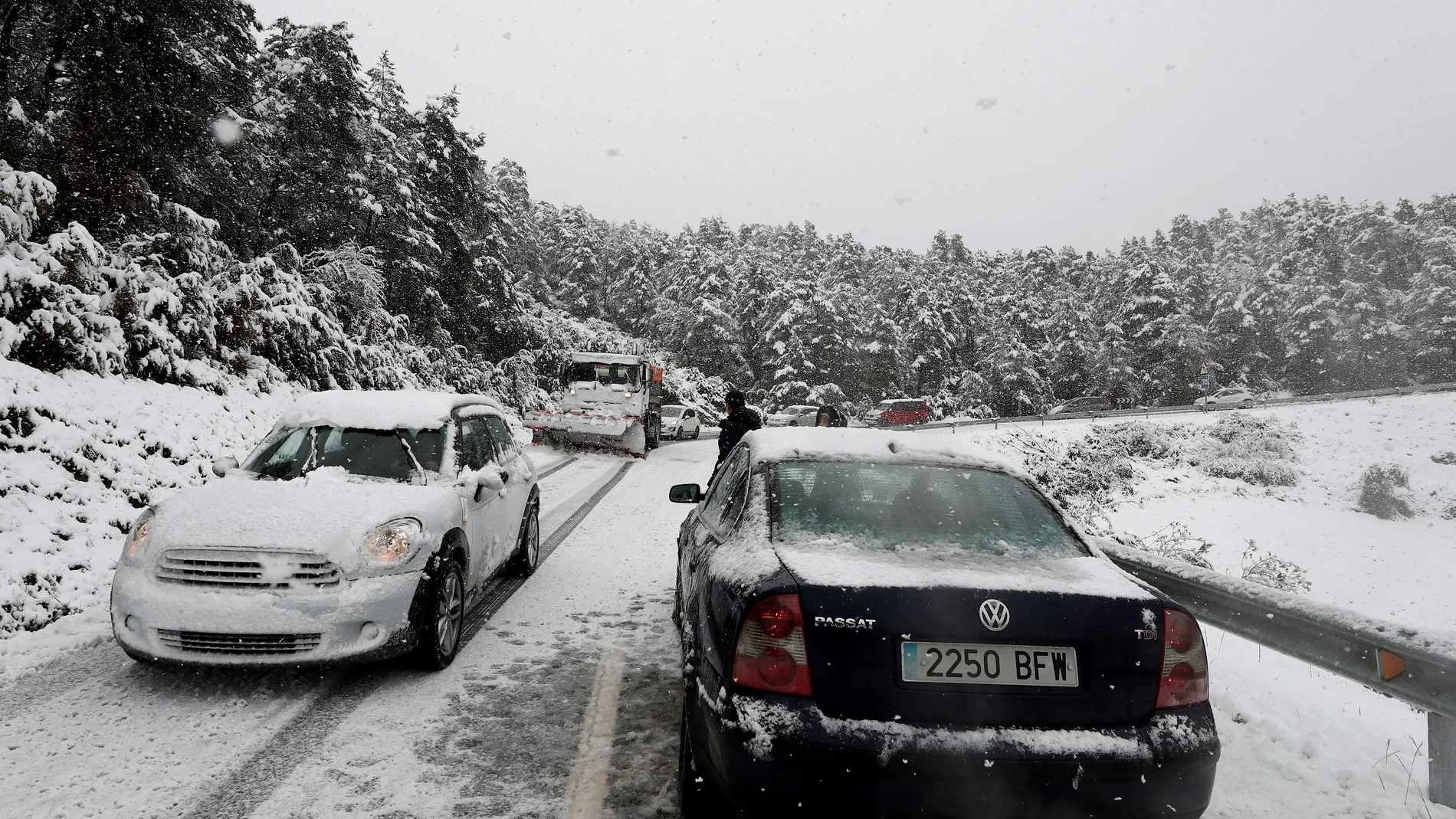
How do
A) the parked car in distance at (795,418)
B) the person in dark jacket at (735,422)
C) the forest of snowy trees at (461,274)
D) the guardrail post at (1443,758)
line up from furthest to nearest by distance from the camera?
the parked car in distance at (795,418)
the forest of snowy trees at (461,274)
the person in dark jacket at (735,422)
the guardrail post at (1443,758)

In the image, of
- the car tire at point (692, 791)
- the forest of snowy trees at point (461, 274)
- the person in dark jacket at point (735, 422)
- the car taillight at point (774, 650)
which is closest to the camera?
the car taillight at point (774, 650)

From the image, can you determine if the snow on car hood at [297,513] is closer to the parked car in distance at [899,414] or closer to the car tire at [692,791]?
the car tire at [692,791]

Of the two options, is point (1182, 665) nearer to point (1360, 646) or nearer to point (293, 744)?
point (1360, 646)

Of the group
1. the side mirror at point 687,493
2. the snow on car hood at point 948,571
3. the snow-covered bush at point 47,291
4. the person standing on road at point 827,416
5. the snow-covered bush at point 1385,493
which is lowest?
the snow-covered bush at point 1385,493

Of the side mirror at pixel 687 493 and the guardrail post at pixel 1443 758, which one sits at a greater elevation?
the side mirror at pixel 687 493

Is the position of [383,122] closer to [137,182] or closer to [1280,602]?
[137,182]

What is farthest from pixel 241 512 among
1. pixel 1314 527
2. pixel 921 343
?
pixel 921 343

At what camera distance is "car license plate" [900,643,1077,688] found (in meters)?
2.39

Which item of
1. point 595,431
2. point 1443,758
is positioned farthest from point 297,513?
point 595,431

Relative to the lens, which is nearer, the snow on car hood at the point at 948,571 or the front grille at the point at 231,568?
the snow on car hood at the point at 948,571

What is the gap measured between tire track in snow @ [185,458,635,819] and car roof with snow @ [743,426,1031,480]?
7.99 ft

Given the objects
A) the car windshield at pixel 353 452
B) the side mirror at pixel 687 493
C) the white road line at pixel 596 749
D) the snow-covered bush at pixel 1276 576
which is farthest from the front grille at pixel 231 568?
the snow-covered bush at pixel 1276 576

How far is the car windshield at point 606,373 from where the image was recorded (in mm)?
21547

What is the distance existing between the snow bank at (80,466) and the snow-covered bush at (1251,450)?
2883cm
